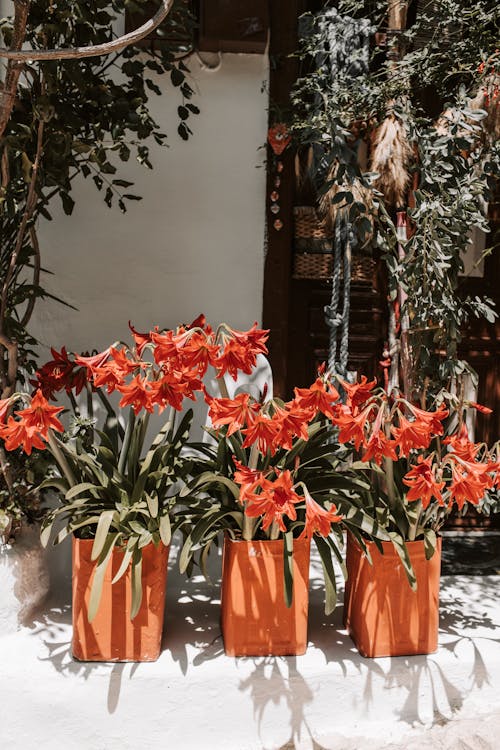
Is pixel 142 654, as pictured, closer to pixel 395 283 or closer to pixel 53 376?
pixel 53 376

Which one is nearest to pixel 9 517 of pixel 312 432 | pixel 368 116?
pixel 312 432

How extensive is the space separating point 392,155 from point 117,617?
193 centimetres

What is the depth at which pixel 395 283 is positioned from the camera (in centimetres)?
232

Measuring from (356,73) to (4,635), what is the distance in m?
2.44

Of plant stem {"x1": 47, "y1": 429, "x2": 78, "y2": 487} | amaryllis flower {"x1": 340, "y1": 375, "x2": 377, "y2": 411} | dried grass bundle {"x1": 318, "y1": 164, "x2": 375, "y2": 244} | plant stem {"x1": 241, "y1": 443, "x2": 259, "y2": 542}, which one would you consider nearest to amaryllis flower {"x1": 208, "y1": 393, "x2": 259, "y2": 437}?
plant stem {"x1": 241, "y1": 443, "x2": 259, "y2": 542}

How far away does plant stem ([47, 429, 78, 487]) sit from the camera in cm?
213

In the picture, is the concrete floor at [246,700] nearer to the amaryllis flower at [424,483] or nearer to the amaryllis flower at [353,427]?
the amaryllis flower at [424,483]

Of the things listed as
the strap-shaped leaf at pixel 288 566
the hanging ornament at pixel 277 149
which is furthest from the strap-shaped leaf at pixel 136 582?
the hanging ornament at pixel 277 149

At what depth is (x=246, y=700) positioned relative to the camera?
6.78 ft

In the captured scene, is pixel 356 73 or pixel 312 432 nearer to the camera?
pixel 312 432

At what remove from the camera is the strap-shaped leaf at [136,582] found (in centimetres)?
199

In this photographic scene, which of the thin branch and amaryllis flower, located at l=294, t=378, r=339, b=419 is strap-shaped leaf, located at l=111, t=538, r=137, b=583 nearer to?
amaryllis flower, located at l=294, t=378, r=339, b=419

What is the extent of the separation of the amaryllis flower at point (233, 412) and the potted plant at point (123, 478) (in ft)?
0.34

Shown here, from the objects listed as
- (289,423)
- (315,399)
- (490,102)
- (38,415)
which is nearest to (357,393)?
(315,399)
